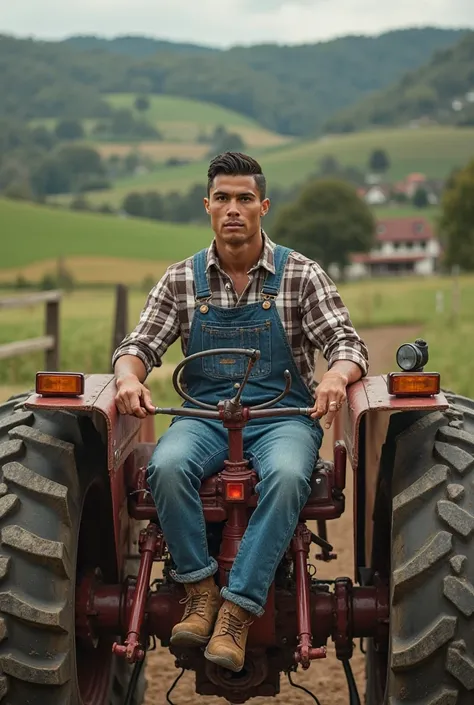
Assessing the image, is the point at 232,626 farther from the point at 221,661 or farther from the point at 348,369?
the point at 348,369

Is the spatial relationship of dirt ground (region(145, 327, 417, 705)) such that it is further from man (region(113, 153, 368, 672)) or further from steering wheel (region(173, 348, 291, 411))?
steering wheel (region(173, 348, 291, 411))

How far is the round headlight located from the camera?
404cm

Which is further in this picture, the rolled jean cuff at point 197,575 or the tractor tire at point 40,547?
the rolled jean cuff at point 197,575

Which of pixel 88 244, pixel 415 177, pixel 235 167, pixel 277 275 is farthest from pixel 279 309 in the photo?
pixel 415 177

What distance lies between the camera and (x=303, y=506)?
404 centimetres

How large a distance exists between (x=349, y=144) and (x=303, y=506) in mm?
115743

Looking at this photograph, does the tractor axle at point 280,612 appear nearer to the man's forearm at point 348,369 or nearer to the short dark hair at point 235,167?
the man's forearm at point 348,369

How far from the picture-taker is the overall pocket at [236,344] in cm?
437

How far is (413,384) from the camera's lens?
3.91 meters

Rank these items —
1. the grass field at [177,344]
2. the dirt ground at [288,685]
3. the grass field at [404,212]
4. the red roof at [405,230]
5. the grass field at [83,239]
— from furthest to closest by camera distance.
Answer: the grass field at [404,212] < the red roof at [405,230] < the grass field at [83,239] < the grass field at [177,344] < the dirt ground at [288,685]

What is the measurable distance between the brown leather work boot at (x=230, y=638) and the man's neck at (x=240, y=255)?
4.26 ft

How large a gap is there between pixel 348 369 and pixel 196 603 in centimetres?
93

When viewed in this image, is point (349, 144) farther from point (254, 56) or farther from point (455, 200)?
point (254, 56)

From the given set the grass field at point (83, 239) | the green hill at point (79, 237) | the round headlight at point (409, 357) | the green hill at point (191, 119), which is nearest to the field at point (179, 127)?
the green hill at point (191, 119)
